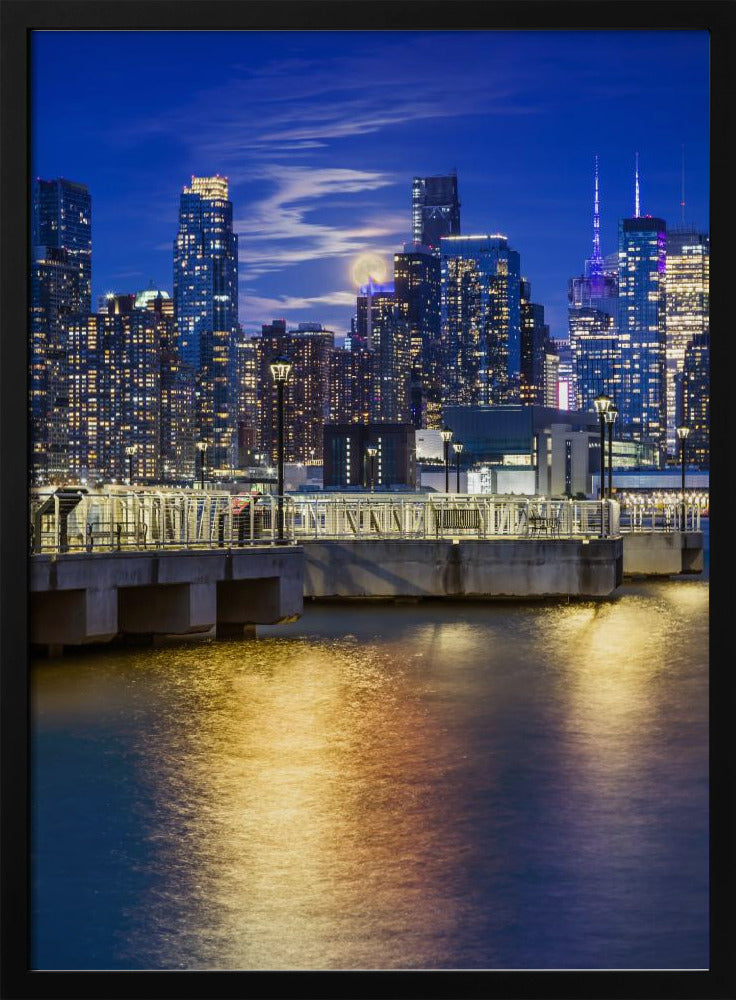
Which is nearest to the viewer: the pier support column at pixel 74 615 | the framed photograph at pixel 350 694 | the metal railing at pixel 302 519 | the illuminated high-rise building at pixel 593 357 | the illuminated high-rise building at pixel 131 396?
the framed photograph at pixel 350 694

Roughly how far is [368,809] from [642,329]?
577 feet

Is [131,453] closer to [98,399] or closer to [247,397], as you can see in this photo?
[98,399]

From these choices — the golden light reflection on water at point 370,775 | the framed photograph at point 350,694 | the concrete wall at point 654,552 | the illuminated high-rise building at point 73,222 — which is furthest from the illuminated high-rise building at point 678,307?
the golden light reflection on water at point 370,775

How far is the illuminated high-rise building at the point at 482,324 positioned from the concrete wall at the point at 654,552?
111897 mm

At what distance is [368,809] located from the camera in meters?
10.1

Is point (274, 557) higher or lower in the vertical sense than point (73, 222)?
lower

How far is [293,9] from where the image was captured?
574 cm

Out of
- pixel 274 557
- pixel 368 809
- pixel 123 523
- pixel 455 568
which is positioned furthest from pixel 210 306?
pixel 368 809

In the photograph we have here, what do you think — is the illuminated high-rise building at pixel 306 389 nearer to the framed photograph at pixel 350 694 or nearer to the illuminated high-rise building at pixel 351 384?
the illuminated high-rise building at pixel 351 384

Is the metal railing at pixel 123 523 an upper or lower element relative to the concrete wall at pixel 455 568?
upper

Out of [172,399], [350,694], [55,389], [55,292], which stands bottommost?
[350,694]

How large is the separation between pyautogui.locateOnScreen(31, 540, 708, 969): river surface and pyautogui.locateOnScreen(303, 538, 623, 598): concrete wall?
5349 mm

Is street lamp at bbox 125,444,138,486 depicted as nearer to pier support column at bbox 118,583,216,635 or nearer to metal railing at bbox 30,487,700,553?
metal railing at bbox 30,487,700,553

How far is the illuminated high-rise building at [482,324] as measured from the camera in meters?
154
